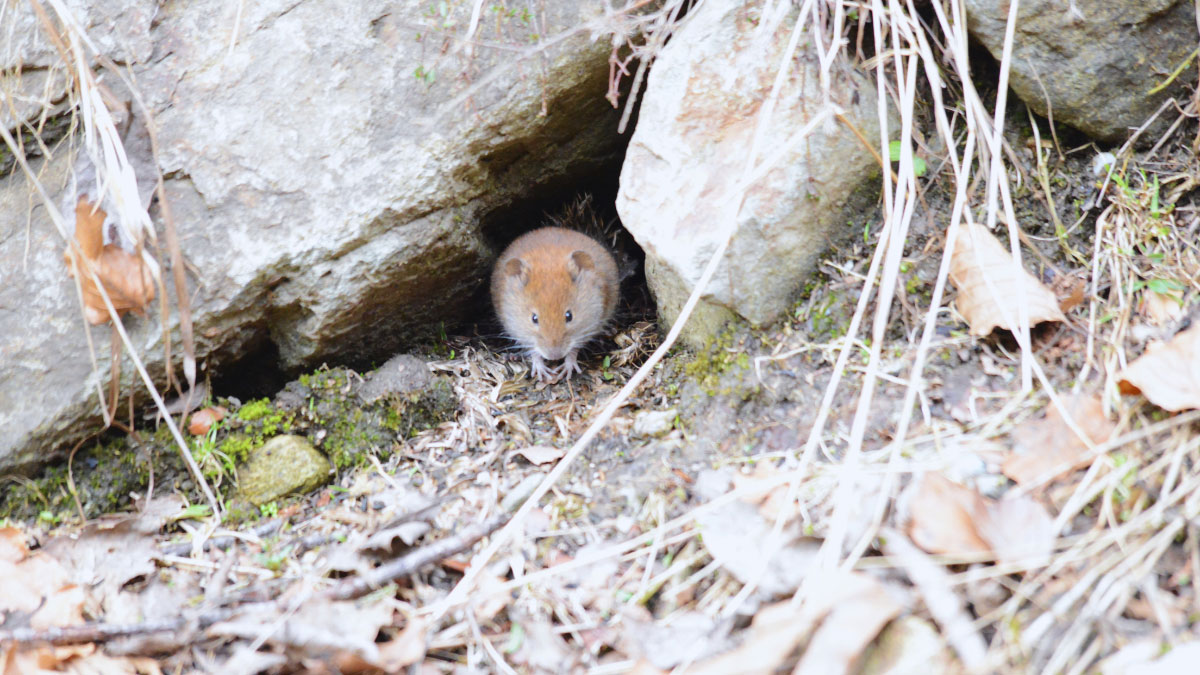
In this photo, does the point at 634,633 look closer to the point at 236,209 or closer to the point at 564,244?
the point at 236,209

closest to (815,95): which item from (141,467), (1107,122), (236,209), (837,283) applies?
(837,283)

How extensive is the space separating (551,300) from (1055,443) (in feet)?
10.4

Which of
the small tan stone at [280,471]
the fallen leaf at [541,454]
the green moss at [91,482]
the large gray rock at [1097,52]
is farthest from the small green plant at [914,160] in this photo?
the green moss at [91,482]

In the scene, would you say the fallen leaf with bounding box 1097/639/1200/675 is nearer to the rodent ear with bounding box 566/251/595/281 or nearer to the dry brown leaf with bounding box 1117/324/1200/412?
the dry brown leaf with bounding box 1117/324/1200/412

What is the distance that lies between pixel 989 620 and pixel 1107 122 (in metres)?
2.24

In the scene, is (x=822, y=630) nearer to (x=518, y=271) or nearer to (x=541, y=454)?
(x=541, y=454)

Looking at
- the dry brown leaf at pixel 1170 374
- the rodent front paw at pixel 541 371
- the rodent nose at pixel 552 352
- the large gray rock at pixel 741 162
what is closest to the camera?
the dry brown leaf at pixel 1170 374

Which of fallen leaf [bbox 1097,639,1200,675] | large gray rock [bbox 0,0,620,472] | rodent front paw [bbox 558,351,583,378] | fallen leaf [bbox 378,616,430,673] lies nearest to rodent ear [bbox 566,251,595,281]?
rodent front paw [bbox 558,351,583,378]

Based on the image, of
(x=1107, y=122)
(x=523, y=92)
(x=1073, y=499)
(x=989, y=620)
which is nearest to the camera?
(x=989, y=620)

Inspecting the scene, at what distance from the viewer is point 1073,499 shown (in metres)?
2.46

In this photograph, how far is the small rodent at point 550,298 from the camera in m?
5.13

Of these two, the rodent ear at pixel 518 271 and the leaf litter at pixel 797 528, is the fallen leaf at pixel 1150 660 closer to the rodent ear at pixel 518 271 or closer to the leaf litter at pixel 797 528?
the leaf litter at pixel 797 528

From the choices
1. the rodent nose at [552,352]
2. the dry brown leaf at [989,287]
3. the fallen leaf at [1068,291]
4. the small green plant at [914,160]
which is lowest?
the rodent nose at [552,352]

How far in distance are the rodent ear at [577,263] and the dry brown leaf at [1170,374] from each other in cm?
322
